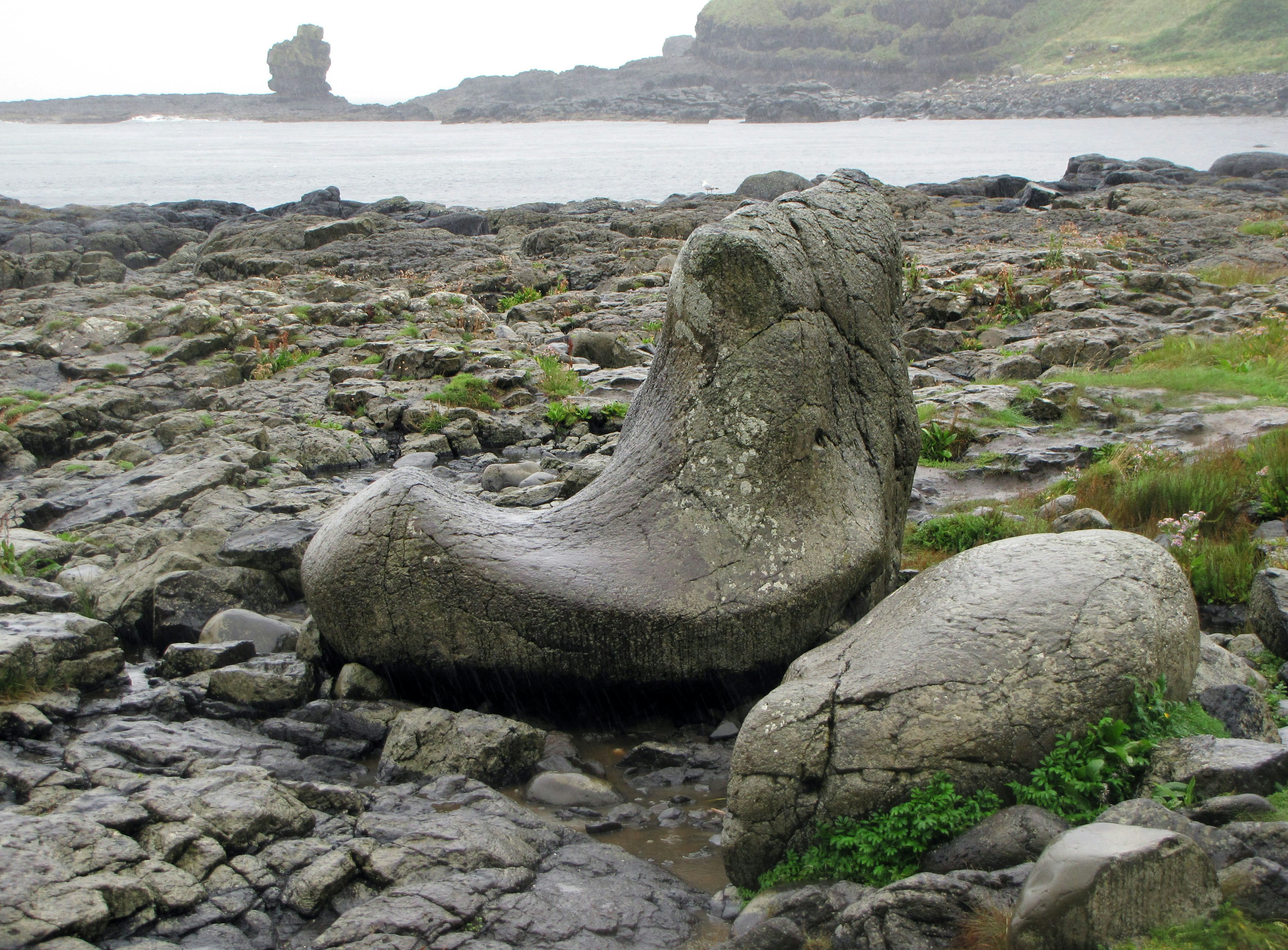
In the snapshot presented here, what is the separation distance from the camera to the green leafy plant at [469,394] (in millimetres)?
12883

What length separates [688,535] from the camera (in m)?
5.59

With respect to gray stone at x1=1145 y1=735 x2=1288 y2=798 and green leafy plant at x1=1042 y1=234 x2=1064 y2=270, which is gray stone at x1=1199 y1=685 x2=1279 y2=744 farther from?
green leafy plant at x1=1042 y1=234 x2=1064 y2=270

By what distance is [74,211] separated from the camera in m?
34.9

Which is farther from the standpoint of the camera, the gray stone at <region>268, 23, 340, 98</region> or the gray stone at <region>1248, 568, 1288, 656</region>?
the gray stone at <region>268, 23, 340, 98</region>

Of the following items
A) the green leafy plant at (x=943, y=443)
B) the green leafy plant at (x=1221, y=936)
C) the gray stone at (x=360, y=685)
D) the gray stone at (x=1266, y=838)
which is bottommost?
the gray stone at (x=360, y=685)

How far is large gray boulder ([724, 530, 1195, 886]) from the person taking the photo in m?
4.01

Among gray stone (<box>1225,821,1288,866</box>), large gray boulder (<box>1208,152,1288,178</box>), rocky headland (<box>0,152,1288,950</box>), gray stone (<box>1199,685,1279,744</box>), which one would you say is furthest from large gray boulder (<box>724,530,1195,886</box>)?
large gray boulder (<box>1208,152,1288,178</box>)

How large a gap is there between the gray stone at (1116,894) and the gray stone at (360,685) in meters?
3.83

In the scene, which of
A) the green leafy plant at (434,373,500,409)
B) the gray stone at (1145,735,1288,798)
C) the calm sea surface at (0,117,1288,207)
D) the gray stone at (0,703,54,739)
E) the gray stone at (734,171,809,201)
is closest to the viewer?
the gray stone at (1145,735,1288,798)

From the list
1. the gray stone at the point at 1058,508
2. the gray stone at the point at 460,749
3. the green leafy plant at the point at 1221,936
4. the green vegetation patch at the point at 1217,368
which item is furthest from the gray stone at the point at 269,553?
the green vegetation patch at the point at 1217,368

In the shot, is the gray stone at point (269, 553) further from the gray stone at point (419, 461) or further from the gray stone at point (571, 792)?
the gray stone at point (419, 461)

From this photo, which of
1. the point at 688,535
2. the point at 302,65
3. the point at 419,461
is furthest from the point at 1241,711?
the point at 302,65

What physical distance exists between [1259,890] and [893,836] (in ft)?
4.11

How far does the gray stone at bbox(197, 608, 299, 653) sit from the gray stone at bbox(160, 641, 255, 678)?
22 cm
